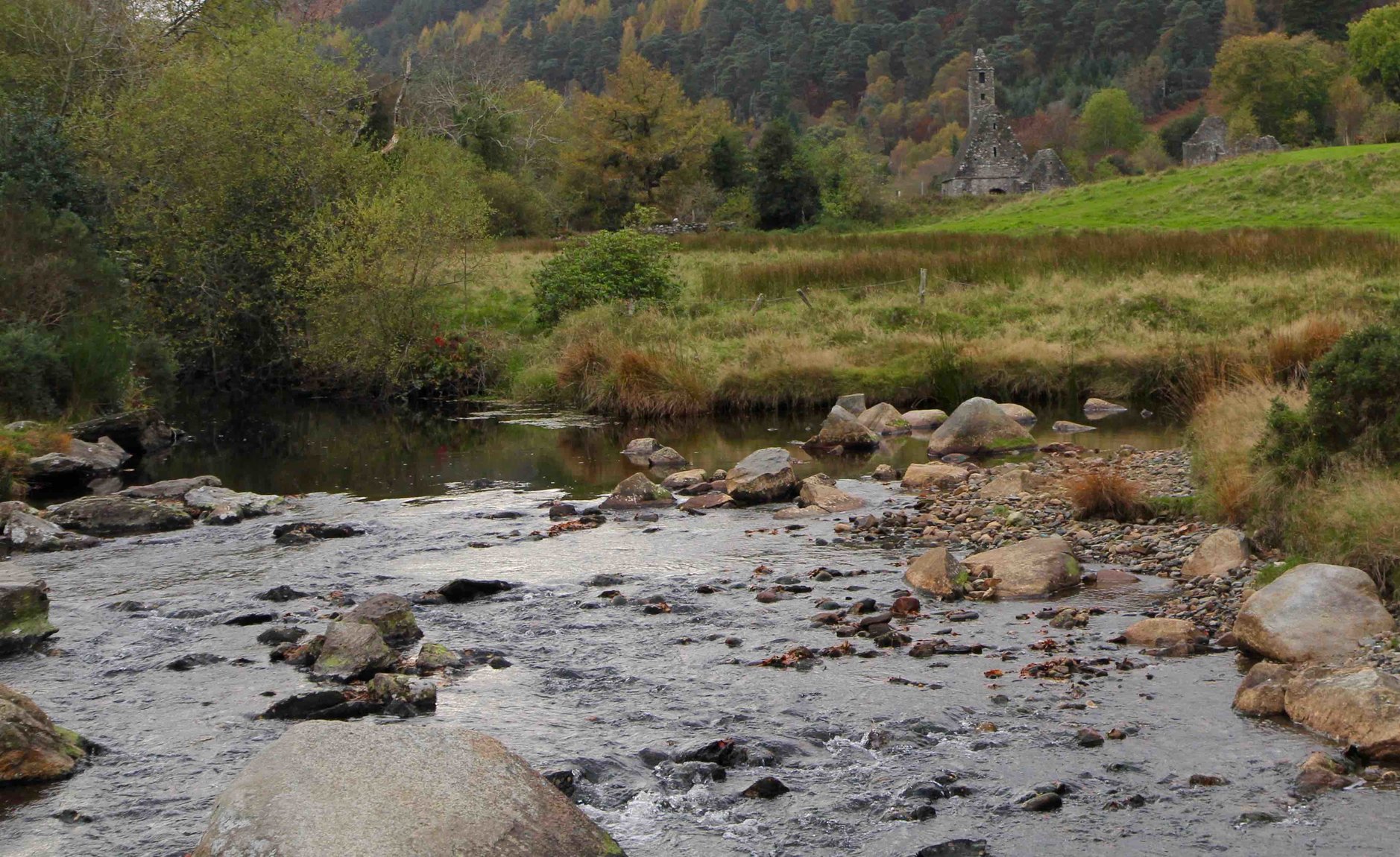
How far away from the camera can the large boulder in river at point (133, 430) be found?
2298cm

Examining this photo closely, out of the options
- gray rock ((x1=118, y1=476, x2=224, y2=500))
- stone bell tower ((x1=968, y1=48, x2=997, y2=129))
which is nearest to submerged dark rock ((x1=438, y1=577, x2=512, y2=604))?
gray rock ((x1=118, y1=476, x2=224, y2=500))

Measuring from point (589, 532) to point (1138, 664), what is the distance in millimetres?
7389

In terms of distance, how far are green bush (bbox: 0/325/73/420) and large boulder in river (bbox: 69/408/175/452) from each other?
1.85ft

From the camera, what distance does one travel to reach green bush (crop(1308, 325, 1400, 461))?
40.0 ft

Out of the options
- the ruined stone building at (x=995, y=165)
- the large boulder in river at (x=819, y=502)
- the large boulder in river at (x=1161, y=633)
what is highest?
the ruined stone building at (x=995, y=165)

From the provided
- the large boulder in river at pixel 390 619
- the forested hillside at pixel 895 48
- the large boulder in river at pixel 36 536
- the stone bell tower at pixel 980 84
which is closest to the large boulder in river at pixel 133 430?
the large boulder in river at pixel 36 536

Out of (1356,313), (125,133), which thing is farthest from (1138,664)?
(125,133)

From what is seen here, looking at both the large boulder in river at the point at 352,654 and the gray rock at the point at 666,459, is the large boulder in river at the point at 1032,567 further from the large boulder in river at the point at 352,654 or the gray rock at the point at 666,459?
the gray rock at the point at 666,459

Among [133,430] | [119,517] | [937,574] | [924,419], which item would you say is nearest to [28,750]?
[937,574]

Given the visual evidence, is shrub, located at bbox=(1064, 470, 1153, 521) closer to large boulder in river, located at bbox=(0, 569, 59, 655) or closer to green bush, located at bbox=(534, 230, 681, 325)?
large boulder in river, located at bbox=(0, 569, 59, 655)

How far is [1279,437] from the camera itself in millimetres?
13227

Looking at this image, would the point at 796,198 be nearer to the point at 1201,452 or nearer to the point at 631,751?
the point at 1201,452

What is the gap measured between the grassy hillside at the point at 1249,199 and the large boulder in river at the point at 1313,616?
33754mm

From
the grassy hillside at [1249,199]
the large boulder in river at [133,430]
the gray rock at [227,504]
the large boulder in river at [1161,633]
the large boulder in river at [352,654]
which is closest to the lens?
the large boulder in river at [352,654]
